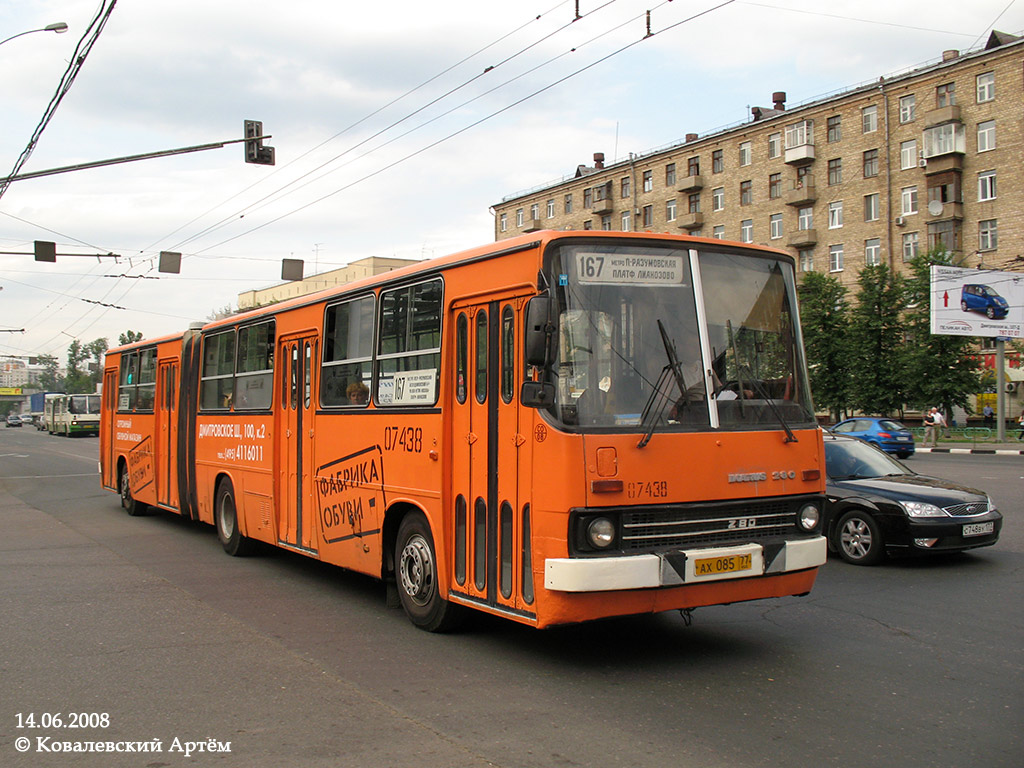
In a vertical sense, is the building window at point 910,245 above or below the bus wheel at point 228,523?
above

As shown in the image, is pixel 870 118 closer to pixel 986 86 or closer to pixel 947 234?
pixel 986 86

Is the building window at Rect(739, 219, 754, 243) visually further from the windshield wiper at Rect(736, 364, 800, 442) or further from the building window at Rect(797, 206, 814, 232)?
the windshield wiper at Rect(736, 364, 800, 442)

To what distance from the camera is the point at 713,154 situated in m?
65.1

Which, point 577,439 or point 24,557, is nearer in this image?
point 577,439

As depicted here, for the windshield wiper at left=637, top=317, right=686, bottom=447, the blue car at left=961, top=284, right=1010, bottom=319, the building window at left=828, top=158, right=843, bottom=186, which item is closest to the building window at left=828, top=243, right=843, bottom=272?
the building window at left=828, top=158, right=843, bottom=186

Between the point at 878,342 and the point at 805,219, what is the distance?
1517 cm

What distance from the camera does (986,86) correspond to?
49969 millimetres

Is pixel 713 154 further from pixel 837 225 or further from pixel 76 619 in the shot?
pixel 76 619

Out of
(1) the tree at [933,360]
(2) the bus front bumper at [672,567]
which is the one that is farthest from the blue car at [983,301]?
(2) the bus front bumper at [672,567]

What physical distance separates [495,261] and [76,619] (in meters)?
4.66

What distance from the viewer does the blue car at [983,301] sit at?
131 ft

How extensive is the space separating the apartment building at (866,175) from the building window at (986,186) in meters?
0.05

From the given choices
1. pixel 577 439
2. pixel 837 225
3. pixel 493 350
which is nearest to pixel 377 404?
pixel 493 350

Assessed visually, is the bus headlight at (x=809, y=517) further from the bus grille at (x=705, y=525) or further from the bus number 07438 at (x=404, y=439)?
the bus number 07438 at (x=404, y=439)
